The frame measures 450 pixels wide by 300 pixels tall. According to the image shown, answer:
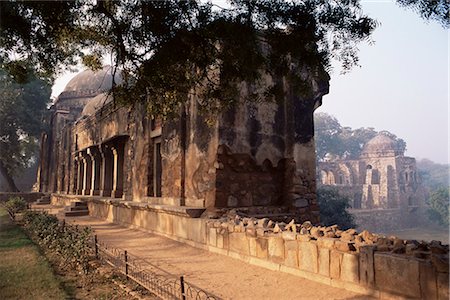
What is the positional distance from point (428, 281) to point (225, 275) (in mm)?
2577

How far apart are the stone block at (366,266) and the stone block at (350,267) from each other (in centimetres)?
5

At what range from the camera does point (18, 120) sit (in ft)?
80.4

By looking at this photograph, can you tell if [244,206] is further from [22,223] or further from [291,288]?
[22,223]

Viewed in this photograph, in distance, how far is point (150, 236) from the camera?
852 cm

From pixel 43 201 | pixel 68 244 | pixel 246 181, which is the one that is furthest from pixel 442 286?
pixel 43 201

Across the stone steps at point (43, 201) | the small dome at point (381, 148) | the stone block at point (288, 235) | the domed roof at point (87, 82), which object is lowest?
the stone steps at point (43, 201)

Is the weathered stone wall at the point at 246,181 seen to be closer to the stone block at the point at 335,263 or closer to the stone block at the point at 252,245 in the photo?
the stone block at the point at 252,245

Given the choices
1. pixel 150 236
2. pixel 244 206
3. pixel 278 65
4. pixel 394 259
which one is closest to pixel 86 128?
pixel 150 236

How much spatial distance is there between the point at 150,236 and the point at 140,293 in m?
4.51

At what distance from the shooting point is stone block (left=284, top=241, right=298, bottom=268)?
4.68 metres

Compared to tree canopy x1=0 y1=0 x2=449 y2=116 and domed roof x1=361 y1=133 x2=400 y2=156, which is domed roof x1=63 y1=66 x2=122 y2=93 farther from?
domed roof x1=361 y1=133 x2=400 y2=156

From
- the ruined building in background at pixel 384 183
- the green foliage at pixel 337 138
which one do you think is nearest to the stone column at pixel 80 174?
the ruined building in background at pixel 384 183

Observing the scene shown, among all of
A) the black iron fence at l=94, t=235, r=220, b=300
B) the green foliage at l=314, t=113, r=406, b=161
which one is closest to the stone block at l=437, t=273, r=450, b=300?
the black iron fence at l=94, t=235, r=220, b=300

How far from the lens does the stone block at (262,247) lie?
17.0 feet
